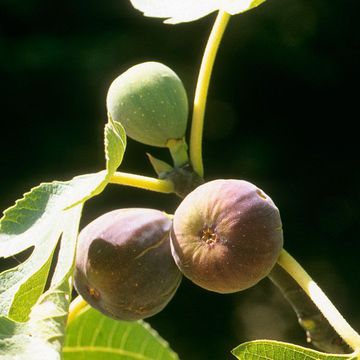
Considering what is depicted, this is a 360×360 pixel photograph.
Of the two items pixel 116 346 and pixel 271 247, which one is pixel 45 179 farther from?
pixel 271 247

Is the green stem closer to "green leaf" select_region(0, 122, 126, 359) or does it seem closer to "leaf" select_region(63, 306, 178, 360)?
"green leaf" select_region(0, 122, 126, 359)

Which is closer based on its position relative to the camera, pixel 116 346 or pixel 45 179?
pixel 116 346

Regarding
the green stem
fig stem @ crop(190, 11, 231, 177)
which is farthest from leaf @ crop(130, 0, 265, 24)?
the green stem

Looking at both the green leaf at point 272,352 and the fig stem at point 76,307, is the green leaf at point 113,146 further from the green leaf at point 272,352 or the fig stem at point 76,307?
the fig stem at point 76,307

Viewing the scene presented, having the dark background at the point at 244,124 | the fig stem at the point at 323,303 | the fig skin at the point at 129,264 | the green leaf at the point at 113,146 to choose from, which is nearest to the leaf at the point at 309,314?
the fig stem at the point at 323,303

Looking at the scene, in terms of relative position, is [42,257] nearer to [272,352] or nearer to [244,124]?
[272,352]

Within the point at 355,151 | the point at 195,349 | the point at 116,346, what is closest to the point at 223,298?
the point at 195,349

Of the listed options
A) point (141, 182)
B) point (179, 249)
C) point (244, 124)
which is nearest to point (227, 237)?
point (179, 249)
